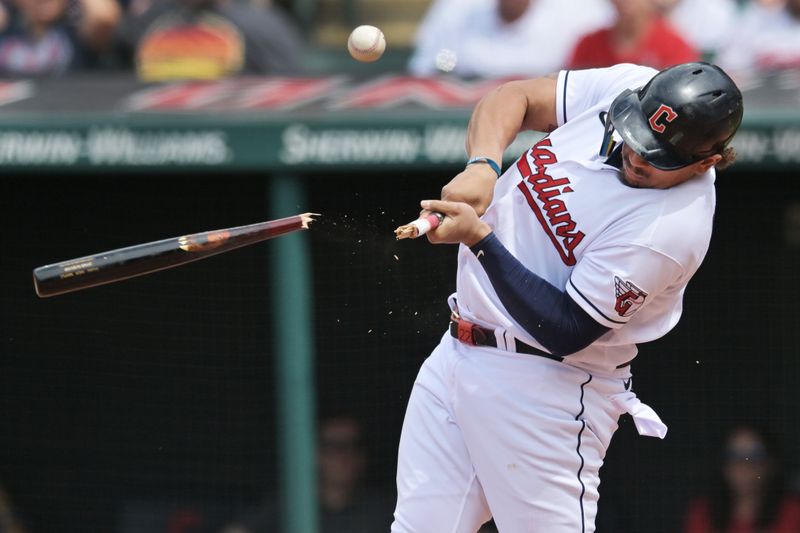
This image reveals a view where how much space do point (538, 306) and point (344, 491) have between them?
2.18 metres

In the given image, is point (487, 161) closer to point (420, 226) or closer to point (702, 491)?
point (420, 226)

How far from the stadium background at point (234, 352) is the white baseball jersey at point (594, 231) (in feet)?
5.12

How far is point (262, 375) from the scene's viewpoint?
4891 millimetres

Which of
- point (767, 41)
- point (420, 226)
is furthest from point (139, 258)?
point (767, 41)

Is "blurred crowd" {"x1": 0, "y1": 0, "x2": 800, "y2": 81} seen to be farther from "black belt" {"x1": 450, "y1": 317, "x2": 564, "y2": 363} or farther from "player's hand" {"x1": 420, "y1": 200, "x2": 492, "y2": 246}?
"player's hand" {"x1": 420, "y1": 200, "x2": 492, "y2": 246}

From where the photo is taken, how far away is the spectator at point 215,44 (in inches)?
214

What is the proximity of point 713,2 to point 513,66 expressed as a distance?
1209mm

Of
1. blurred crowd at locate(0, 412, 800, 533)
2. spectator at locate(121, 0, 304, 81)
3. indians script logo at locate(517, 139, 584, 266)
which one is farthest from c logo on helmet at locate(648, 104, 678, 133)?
spectator at locate(121, 0, 304, 81)

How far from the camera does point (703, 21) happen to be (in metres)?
6.07

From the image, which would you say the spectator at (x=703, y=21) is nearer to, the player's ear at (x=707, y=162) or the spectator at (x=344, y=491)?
the spectator at (x=344, y=491)

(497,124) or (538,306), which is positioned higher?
(497,124)

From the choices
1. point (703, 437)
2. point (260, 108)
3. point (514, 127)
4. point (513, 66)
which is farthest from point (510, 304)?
point (513, 66)

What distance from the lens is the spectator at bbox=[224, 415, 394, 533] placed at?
4.76m

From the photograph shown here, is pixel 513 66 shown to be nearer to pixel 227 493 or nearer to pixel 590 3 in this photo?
pixel 590 3
